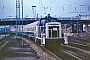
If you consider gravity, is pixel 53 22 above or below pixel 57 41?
above

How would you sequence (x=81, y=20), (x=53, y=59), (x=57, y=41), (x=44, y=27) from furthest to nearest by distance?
1. (x=81, y=20)
2. (x=44, y=27)
3. (x=57, y=41)
4. (x=53, y=59)

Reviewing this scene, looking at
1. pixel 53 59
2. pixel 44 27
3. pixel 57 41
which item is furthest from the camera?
pixel 44 27

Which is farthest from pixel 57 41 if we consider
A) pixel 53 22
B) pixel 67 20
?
pixel 67 20

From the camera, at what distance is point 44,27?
2833 cm

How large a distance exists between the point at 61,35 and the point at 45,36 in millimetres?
1928

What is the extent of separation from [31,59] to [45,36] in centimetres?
1034

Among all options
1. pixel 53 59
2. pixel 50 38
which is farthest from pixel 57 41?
pixel 53 59

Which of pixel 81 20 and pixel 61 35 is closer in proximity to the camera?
pixel 61 35

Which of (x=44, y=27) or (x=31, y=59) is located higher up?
(x=44, y=27)

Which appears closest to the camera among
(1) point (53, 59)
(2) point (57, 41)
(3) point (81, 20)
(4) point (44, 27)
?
(1) point (53, 59)

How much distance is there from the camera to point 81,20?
10825 centimetres

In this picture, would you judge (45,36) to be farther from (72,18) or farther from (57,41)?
(72,18)

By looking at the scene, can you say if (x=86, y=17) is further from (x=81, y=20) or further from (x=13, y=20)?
(x=13, y=20)

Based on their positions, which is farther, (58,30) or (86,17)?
(86,17)
